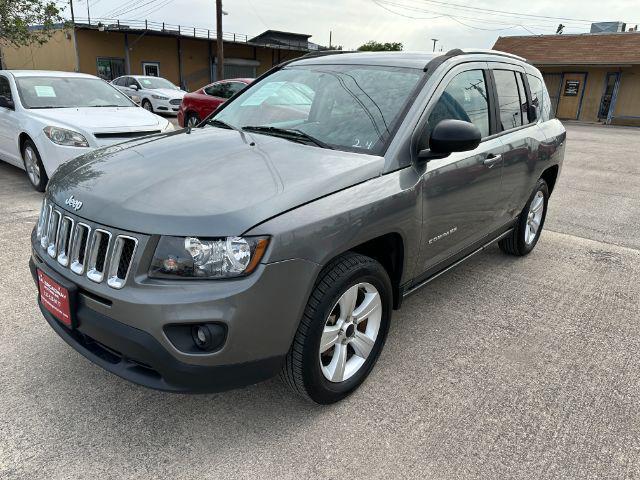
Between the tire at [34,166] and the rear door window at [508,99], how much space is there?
5.36 metres

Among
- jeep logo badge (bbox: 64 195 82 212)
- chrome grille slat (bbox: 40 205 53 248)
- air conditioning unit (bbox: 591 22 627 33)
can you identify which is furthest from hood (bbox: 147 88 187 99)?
air conditioning unit (bbox: 591 22 627 33)

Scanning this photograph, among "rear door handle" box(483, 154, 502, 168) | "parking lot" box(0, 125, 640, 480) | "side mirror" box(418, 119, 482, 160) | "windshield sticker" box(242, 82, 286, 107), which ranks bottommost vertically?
"parking lot" box(0, 125, 640, 480)

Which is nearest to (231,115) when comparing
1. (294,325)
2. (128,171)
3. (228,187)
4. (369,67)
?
(369,67)

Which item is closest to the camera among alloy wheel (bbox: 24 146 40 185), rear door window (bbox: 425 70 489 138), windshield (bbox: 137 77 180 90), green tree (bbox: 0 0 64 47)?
rear door window (bbox: 425 70 489 138)

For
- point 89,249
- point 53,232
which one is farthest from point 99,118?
point 89,249

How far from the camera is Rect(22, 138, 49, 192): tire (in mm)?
6230

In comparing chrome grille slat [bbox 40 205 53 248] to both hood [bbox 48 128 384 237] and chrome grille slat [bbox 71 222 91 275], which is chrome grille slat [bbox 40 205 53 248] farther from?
chrome grille slat [bbox 71 222 91 275]

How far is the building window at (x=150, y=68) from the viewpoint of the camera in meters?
30.7

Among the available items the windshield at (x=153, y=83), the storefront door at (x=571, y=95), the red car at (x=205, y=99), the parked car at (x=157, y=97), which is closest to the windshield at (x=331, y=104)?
the red car at (x=205, y=99)

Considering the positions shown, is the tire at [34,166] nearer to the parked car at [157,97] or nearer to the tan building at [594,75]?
the parked car at [157,97]

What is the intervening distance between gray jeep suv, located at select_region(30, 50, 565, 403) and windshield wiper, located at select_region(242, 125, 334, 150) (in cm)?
2

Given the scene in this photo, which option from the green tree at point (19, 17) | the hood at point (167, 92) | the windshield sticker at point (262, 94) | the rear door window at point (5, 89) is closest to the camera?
the windshield sticker at point (262, 94)

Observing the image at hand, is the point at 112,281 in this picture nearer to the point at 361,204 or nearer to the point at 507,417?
the point at 361,204

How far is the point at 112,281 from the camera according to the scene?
205cm
